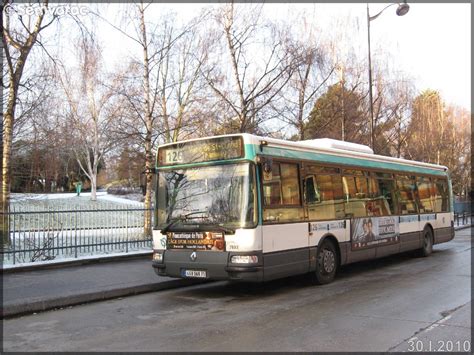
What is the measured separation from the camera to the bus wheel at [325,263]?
1034cm

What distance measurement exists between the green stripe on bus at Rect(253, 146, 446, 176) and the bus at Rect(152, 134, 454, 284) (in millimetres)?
28

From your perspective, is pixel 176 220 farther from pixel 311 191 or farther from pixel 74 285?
pixel 311 191

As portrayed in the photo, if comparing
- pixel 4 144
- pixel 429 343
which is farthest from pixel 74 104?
pixel 429 343

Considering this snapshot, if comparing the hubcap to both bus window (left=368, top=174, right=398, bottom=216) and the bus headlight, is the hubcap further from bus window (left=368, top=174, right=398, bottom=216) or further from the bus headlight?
the bus headlight

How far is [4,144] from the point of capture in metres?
13.2

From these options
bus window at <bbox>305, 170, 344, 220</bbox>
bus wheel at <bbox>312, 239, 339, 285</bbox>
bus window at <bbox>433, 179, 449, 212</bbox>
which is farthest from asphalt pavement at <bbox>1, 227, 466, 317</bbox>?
bus window at <bbox>433, 179, 449, 212</bbox>

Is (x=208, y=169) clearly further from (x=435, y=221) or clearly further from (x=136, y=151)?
(x=136, y=151)

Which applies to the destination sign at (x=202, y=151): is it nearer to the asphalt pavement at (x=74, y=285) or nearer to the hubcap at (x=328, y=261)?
the asphalt pavement at (x=74, y=285)

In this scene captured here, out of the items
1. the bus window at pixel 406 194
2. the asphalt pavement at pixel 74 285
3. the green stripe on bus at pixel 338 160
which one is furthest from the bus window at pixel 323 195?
the bus window at pixel 406 194

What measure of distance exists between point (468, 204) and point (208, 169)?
4243 cm

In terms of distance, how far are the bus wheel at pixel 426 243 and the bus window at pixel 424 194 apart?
69 cm

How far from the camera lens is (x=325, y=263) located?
1062cm

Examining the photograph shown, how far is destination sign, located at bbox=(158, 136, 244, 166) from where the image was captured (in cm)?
909

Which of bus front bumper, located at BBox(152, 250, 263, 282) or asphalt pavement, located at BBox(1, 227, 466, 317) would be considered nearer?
asphalt pavement, located at BBox(1, 227, 466, 317)
